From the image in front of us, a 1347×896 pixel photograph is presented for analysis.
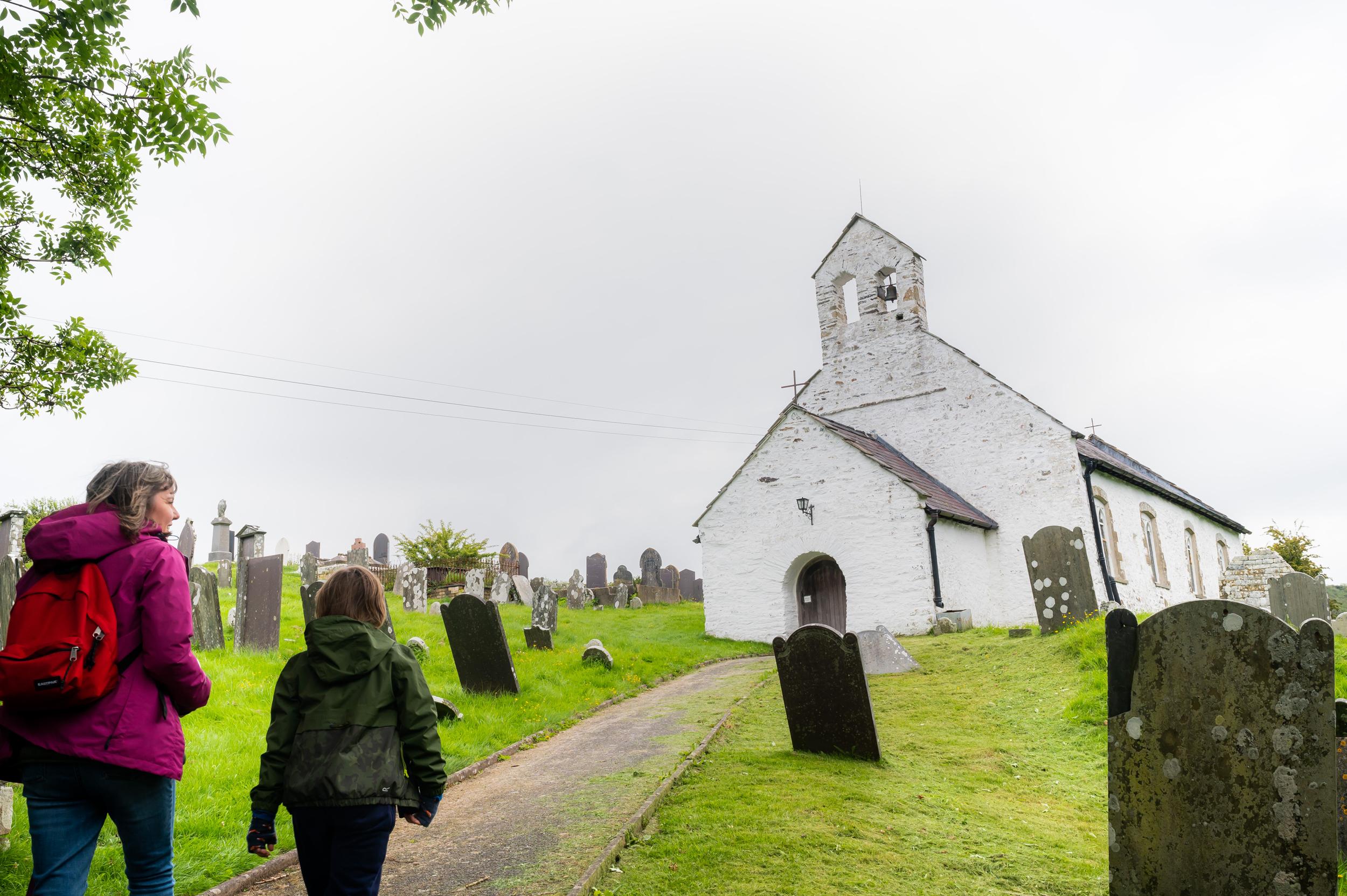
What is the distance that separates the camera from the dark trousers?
3232mm

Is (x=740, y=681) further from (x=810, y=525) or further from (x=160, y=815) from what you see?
(x=160, y=815)

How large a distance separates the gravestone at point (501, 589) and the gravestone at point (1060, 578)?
13896 millimetres

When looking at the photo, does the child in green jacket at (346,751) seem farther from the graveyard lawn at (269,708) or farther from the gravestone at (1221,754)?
the gravestone at (1221,754)

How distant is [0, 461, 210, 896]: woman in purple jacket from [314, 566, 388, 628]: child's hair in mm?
500

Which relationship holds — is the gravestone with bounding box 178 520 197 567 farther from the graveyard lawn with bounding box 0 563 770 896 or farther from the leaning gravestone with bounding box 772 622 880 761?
the leaning gravestone with bounding box 772 622 880 761

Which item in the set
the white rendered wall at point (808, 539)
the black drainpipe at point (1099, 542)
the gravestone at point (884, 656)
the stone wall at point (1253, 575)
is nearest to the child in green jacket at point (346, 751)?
the gravestone at point (884, 656)

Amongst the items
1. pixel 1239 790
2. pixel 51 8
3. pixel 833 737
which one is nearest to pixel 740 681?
pixel 833 737

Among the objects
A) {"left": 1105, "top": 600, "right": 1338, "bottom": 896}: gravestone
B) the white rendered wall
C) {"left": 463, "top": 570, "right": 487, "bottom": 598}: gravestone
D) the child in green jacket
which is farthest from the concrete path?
{"left": 463, "top": 570, "right": 487, "bottom": 598}: gravestone

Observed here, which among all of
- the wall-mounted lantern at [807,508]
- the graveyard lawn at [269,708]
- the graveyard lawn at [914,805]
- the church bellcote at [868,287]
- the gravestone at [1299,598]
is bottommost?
the graveyard lawn at [914,805]

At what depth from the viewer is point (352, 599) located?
3508 millimetres

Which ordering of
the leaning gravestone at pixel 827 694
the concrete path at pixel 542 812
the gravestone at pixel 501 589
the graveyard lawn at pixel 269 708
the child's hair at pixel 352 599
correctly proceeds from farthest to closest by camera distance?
the gravestone at pixel 501 589
the leaning gravestone at pixel 827 694
the graveyard lawn at pixel 269 708
the concrete path at pixel 542 812
the child's hair at pixel 352 599

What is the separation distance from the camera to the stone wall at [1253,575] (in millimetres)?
22531

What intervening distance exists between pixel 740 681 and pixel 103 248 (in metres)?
9.77

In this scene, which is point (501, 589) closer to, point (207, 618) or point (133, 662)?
point (207, 618)
